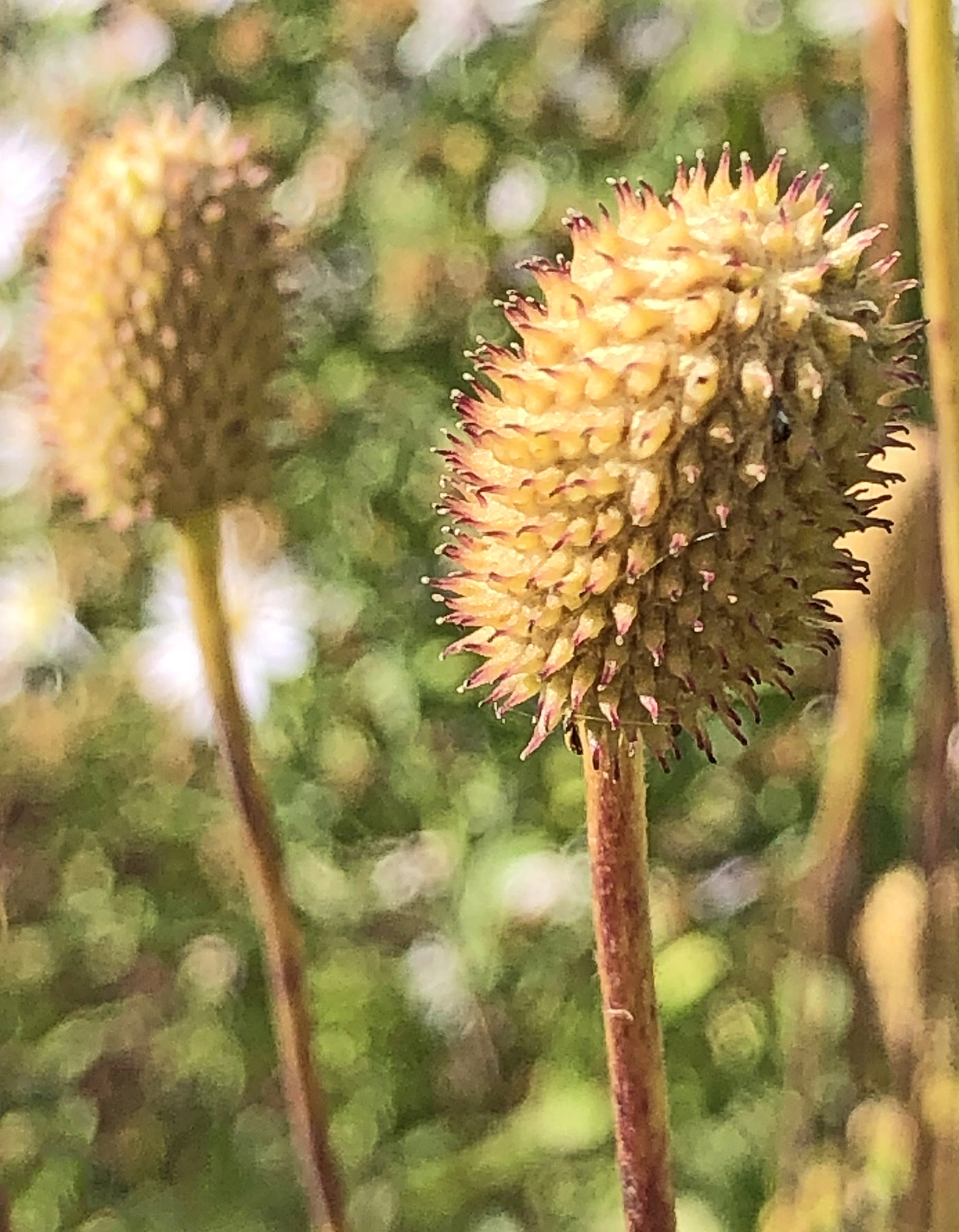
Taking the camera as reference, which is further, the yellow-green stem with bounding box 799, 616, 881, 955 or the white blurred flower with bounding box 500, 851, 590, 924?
the white blurred flower with bounding box 500, 851, 590, 924

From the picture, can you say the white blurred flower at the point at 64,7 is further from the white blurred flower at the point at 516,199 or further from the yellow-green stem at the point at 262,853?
the yellow-green stem at the point at 262,853

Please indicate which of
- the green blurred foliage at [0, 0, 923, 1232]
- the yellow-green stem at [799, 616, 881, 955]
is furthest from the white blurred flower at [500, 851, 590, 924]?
the yellow-green stem at [799, 616, 881, 955]

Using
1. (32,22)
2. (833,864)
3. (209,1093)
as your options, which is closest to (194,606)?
(833,864)

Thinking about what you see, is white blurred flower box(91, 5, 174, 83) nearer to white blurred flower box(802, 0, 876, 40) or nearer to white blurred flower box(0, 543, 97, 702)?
white blurred flower box(0, 543, 97, 702)

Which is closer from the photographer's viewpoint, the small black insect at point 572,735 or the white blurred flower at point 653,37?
the small black insect at point 572,735

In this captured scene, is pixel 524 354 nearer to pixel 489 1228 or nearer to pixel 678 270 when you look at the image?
pixel 678 270

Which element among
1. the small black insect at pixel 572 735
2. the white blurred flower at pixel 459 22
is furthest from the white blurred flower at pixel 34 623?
the small black insect at pixel 572 735

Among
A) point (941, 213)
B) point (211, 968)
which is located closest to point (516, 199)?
point (211, 968)
